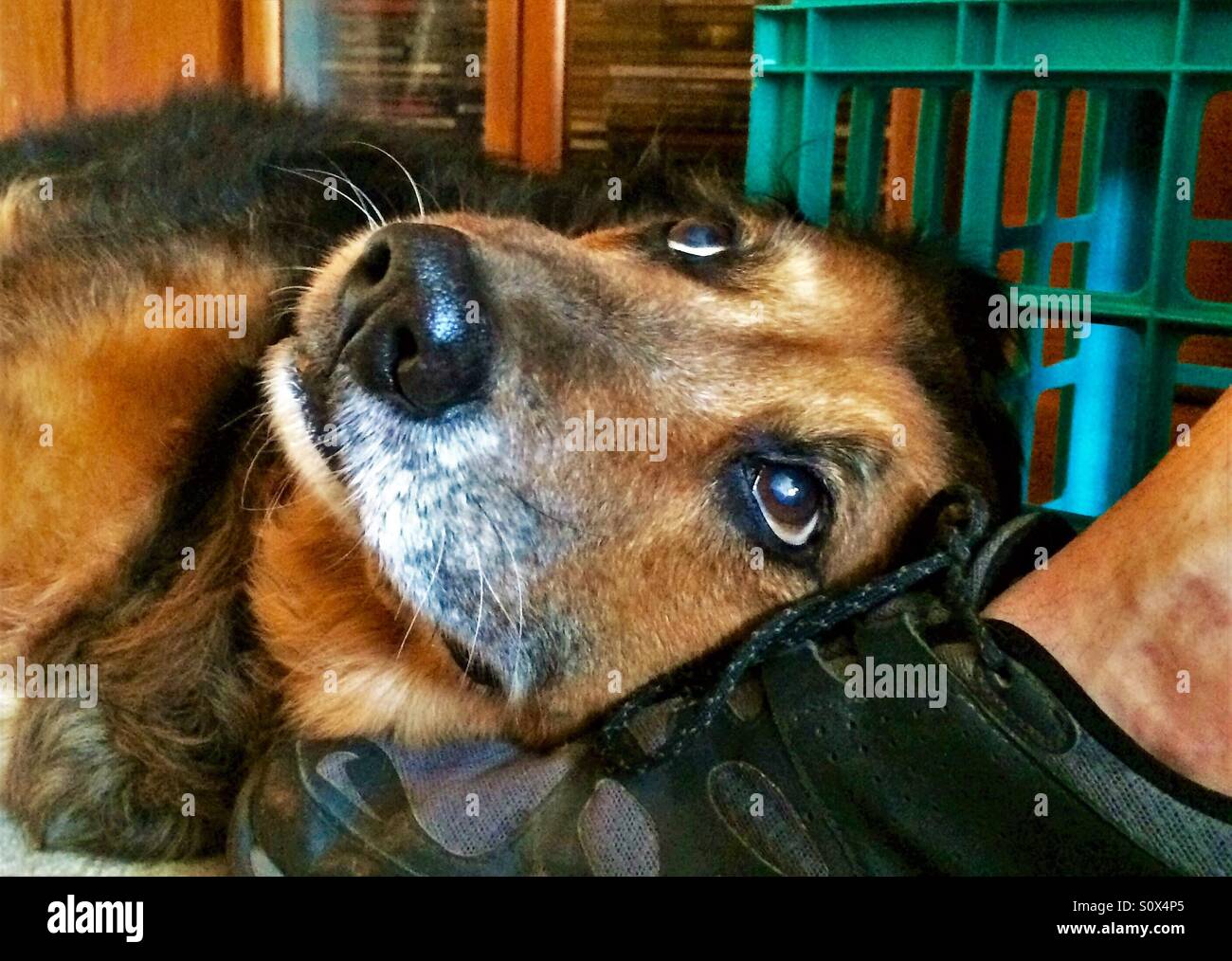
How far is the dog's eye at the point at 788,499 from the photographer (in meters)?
1.31

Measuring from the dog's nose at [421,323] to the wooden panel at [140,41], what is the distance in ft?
5.96

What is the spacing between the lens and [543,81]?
2801 mm

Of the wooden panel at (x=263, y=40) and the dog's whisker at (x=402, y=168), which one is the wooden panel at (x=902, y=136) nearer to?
the dog's whisker at (x=402, y=168)

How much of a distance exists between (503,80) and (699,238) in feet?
4.75

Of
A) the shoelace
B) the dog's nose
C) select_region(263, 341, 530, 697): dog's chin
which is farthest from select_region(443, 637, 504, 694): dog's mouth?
the dog's nose

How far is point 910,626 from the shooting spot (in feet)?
3.83

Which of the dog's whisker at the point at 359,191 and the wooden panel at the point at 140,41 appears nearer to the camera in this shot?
the dog's whisker at the point at 359,191

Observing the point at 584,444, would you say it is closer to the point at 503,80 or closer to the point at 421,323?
the point at 421,323

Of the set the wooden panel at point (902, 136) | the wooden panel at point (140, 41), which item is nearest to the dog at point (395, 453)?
the wooden panel at point (902, 136)

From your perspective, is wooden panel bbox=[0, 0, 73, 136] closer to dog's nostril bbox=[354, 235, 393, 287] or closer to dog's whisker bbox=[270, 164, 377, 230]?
dog's whisker bbox=[270, 164, 377, 230]

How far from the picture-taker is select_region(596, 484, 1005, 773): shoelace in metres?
1.20

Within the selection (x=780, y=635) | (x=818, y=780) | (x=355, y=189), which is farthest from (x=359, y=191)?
(x=818, y=780)

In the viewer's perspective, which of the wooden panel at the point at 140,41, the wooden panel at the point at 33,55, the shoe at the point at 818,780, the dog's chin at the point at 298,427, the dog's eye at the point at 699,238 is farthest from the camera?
the wooden panel at the point at 140,41
